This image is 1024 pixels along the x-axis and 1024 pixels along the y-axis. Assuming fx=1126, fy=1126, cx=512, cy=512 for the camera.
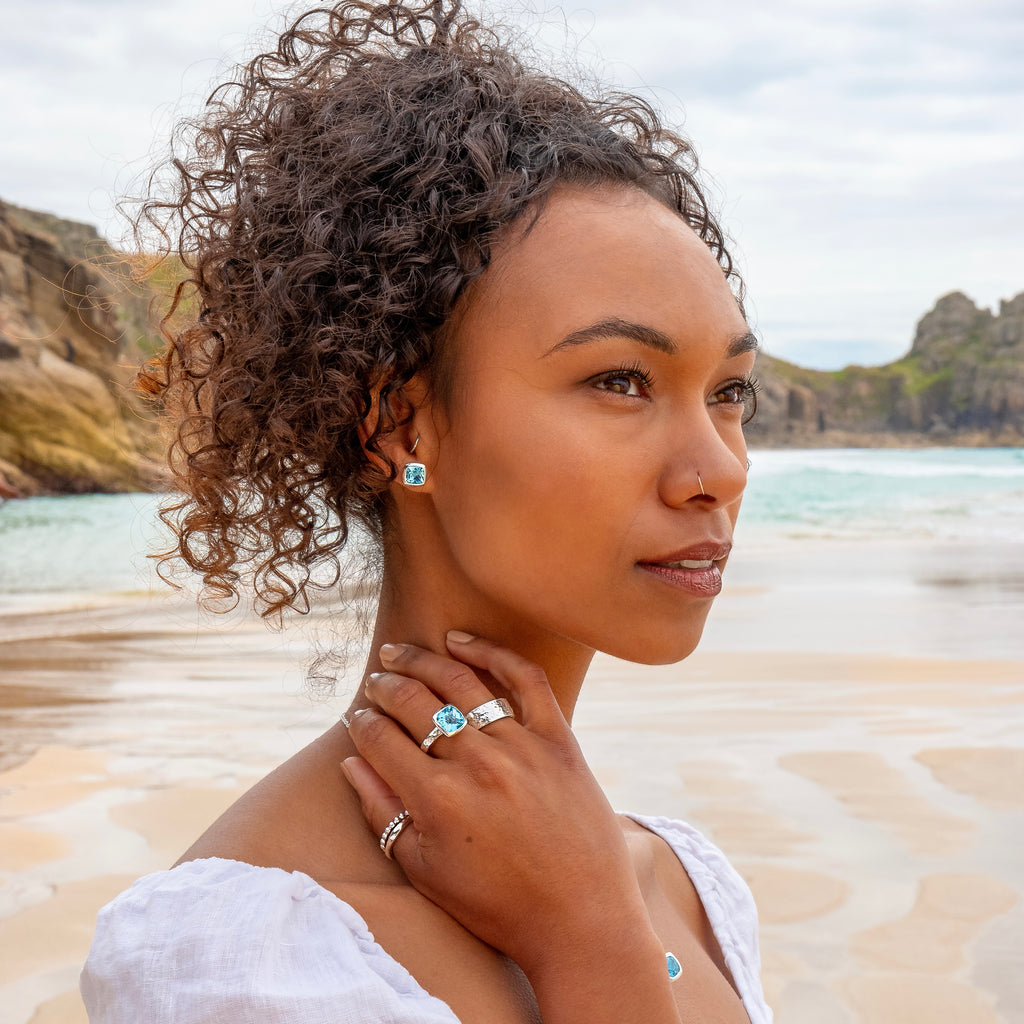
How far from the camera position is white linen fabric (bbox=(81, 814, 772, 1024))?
1172mm

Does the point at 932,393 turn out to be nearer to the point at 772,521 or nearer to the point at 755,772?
the point at 772,521

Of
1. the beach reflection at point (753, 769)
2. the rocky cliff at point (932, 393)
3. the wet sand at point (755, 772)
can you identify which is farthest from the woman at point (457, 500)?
the rocky cliff at point (932, 393)

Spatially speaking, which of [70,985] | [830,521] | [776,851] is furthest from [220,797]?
[830,521]

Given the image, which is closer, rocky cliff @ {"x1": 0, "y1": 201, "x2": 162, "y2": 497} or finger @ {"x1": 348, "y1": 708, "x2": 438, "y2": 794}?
finger @ {"x1": 348, "y1": 708, "x2": 438, "y2": 794}

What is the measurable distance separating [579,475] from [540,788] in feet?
1.24

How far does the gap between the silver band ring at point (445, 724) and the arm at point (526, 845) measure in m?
0.01

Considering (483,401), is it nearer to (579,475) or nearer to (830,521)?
(579,475)

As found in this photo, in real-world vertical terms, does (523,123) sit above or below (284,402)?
above

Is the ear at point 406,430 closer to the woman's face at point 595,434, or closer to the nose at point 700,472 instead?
the woman's face at point 595,434

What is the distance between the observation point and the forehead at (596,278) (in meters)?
1.40

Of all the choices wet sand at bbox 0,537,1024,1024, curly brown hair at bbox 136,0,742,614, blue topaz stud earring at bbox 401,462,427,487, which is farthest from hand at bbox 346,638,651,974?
wet sand at bbox 0,537,1024,1024

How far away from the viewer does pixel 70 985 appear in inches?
128

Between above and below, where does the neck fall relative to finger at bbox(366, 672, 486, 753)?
above

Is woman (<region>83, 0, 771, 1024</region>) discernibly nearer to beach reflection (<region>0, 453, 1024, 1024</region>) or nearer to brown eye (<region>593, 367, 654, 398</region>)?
brown eye (<region>593, 367, 654, 398</region>)
